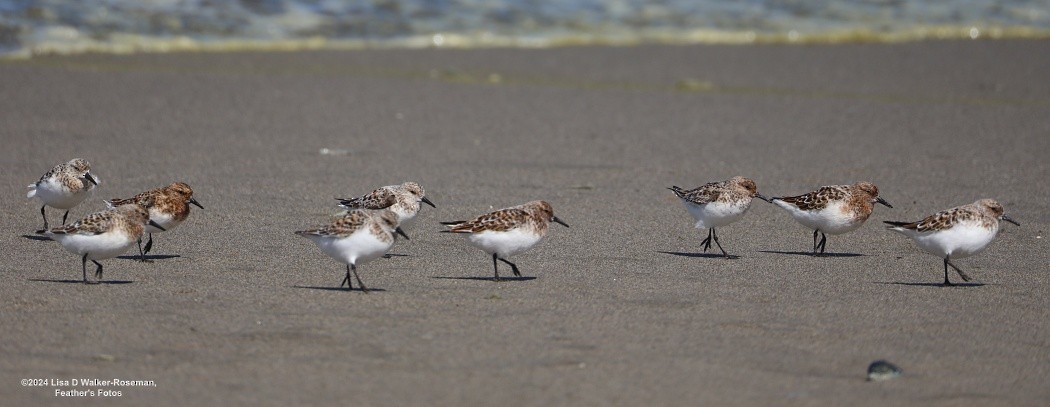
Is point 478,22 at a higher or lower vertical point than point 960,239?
higher

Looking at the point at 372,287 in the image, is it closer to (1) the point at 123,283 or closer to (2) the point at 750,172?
(1) the point at 123,283

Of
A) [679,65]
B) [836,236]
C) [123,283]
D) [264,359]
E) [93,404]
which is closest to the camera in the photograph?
[93,404]

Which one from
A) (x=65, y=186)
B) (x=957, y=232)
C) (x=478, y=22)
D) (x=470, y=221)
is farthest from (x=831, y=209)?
(x=478, y=22)

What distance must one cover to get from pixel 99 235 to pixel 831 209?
4424 millimetres

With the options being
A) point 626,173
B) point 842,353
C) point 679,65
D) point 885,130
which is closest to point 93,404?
point 842,353

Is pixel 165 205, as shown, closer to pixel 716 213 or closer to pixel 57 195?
pixel 57 195

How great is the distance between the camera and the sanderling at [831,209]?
27.5 feet

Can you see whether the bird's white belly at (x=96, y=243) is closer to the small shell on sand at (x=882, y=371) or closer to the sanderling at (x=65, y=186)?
the sanderling at (x=65, y=186)

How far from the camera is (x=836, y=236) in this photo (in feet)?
30.8

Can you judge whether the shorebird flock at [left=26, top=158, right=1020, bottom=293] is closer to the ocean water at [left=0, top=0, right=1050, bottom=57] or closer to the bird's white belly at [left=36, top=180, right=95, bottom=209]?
the bird's white belly at [left=36, top=180, right=95, bottom=209]

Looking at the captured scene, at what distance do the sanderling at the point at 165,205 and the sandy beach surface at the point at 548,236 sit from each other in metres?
0.19

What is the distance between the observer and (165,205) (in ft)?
26.2

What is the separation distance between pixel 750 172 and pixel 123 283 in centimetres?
587

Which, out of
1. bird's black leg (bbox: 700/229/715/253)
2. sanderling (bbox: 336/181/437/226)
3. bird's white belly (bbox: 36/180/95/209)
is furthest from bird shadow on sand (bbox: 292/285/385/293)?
bird's black leg (bbox: 700/229/715/253)
